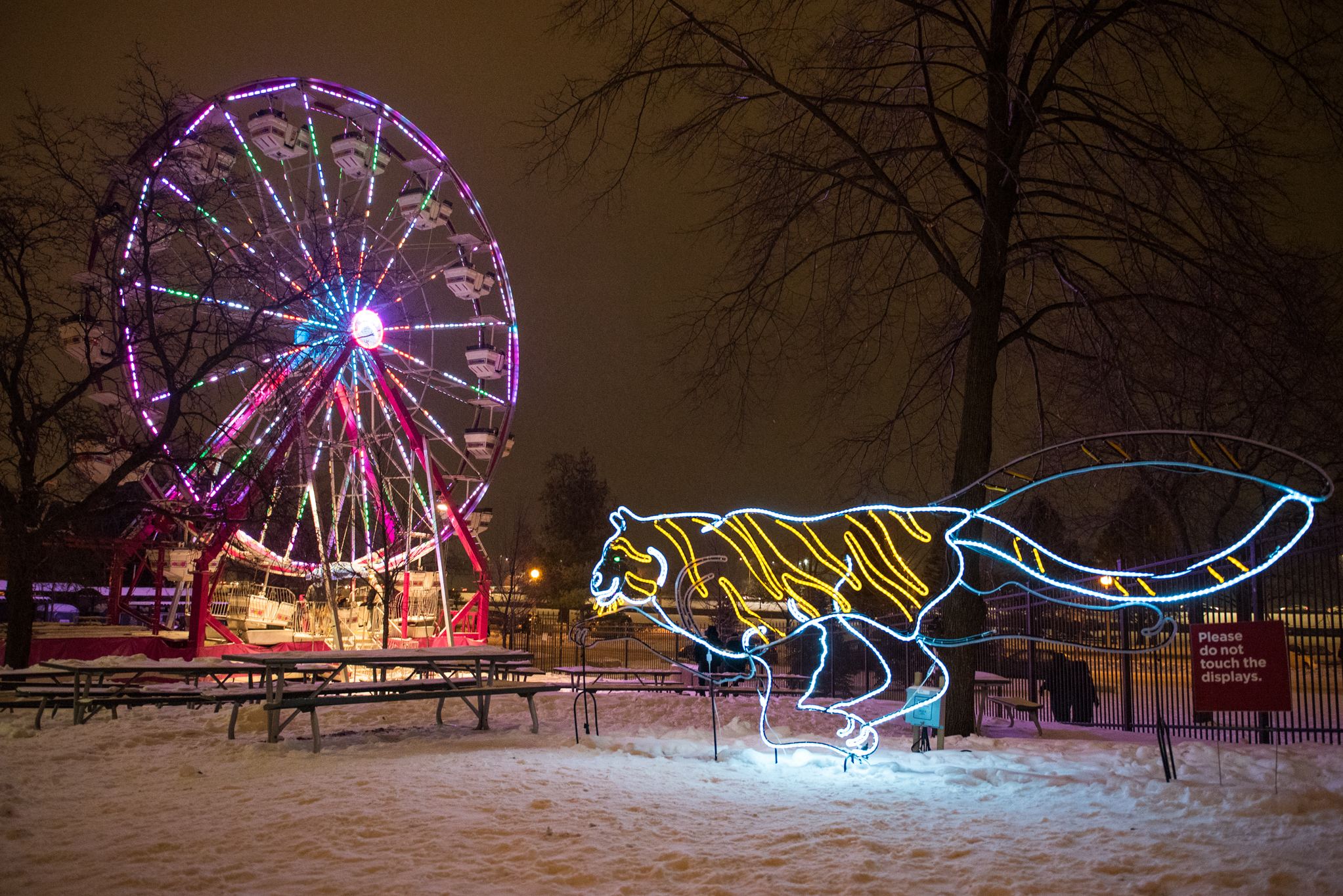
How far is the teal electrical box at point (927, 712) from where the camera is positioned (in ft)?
28.3

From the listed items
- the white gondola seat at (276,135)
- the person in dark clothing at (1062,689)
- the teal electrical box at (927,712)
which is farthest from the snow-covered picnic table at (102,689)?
the white gondola seat at (276,135)

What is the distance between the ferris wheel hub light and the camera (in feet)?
67.6

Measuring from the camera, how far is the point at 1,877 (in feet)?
14.7

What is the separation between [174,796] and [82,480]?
24.6 ft

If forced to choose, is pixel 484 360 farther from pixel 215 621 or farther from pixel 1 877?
pixel 1 877

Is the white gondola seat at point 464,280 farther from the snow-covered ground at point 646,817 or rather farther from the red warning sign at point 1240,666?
the red warning sign at point 1240,666

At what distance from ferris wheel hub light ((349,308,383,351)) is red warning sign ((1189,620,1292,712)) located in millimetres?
17511

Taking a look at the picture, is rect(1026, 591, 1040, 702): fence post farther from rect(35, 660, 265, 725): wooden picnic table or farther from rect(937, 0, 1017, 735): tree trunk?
rect(35, 660, 265, 725): wooden picnic table

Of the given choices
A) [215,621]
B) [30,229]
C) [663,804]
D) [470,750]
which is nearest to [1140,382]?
[663,804]

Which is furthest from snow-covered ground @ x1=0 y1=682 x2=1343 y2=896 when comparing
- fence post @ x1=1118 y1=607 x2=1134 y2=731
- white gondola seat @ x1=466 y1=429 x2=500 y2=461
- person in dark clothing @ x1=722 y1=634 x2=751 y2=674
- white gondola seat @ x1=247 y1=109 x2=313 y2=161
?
white gondola seat @ x1=466 y1=429 x2=500 y2=461

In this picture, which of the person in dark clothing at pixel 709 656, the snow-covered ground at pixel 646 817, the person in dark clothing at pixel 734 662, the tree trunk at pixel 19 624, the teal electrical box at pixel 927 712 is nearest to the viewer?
the snow-covered ground at pixel 646 817

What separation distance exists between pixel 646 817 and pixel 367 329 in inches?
669

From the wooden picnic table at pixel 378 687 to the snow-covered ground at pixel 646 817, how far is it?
395 millimetres

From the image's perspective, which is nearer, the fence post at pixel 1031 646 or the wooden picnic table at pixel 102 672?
the wooden picnic table at pixel 102 672
